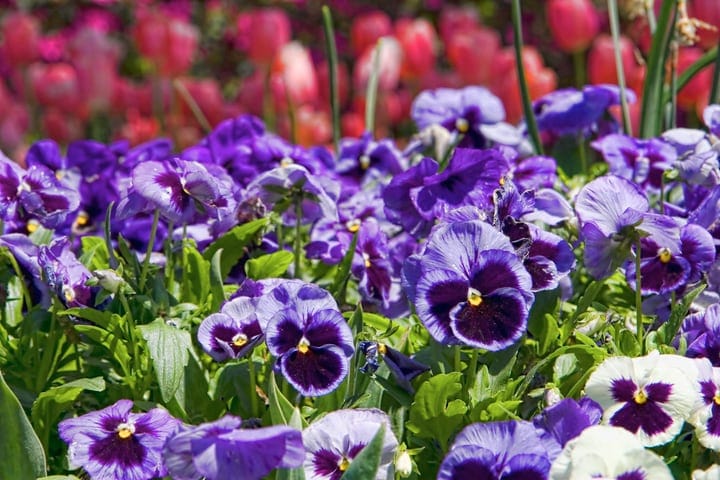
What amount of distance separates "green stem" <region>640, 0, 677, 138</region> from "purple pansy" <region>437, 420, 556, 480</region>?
104 centimetres

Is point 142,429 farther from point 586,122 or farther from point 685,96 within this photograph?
point 685,96

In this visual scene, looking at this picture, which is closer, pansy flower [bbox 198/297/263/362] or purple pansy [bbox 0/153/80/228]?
pansy flower [bbox 198/297/263/362]

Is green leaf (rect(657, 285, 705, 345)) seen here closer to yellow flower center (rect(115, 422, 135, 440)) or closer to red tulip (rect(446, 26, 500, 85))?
yellow flower center (rect(115, 422, 135, 440))

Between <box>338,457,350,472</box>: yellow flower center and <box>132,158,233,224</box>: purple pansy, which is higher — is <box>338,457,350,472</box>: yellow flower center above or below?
below

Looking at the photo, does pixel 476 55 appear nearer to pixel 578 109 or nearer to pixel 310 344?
pixel 578 109

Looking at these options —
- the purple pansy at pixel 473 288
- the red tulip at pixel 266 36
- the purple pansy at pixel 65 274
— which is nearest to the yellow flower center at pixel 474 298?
the purple pansy at pixel 473 288

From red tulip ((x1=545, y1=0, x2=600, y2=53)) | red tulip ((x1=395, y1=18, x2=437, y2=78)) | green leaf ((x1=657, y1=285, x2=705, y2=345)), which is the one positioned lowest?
red tulip ((x1=395, y1=18, x2=437, y2=78))

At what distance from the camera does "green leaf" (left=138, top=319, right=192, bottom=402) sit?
1.19 metres

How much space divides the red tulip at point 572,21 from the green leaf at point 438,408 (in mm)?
2815

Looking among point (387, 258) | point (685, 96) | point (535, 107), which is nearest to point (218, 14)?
point (685, 96)

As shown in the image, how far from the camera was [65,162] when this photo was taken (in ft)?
6.01

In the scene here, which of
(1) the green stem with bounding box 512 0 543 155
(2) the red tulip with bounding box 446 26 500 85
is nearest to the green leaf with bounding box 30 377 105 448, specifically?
(1) the green stem with bounding box 512 0 543 155

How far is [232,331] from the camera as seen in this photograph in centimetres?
121

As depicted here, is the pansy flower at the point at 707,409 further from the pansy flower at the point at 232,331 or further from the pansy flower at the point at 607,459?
the pansy flower at the point at 232,331
